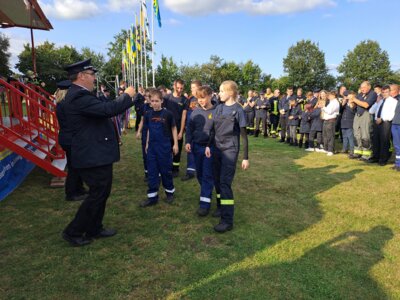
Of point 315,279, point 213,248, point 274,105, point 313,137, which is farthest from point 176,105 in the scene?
point 274,105

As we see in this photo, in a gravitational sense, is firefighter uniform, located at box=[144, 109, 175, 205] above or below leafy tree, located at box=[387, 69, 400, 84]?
below

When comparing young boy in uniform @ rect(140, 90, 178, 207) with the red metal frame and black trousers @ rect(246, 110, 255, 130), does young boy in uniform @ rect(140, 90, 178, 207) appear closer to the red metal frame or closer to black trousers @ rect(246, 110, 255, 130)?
the red metal frame

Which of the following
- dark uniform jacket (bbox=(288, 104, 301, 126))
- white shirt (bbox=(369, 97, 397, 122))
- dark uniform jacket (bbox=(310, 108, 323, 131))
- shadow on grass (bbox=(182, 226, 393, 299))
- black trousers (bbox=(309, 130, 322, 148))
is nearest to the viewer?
shadow on grass (bbox=(182, 226, 393, 299))

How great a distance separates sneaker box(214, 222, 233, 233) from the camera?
4094 millimetres

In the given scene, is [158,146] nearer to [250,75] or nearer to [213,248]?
[213,248]

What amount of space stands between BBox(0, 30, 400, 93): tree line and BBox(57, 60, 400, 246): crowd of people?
5616 centimetres

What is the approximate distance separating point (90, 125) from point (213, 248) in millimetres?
2029

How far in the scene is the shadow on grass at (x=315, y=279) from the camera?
9.29ft

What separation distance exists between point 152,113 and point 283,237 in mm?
2782

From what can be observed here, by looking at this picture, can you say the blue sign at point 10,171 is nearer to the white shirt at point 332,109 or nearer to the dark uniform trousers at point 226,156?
the dark uniform trousers at point 226,156

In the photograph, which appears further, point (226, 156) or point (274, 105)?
point (274, 105)

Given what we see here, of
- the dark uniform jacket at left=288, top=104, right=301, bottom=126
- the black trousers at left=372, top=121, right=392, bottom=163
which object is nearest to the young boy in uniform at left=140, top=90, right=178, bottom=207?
the black trousers at left=372, top=121, right=392, bottom=163

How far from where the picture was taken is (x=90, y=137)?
11.2 ft

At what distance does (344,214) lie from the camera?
4.76 m
